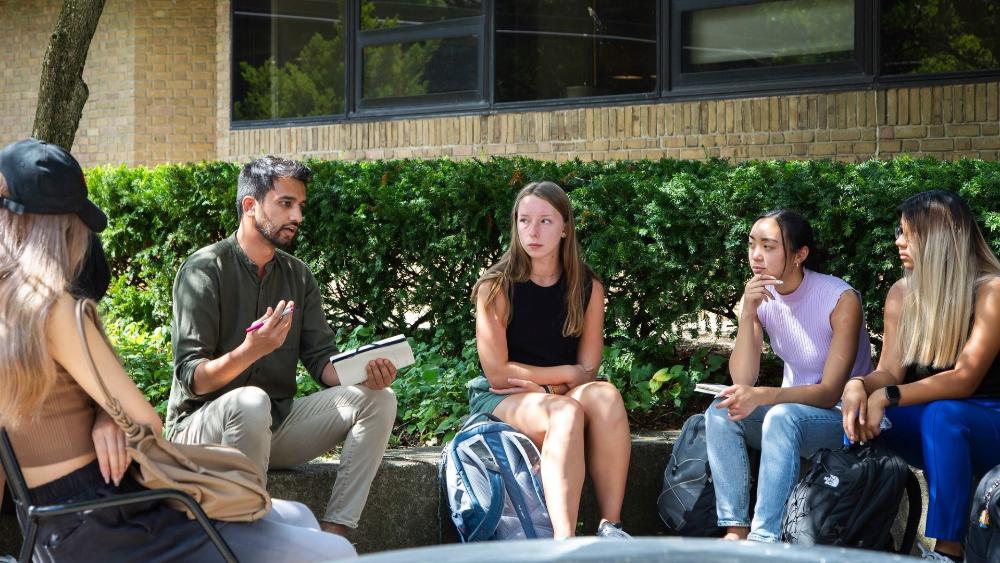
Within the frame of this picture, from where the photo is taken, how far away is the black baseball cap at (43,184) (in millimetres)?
3139

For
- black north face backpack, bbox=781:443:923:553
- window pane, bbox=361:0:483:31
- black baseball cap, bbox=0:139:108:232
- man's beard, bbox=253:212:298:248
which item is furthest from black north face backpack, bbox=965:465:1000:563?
window pane, bbox=361:0:483:31

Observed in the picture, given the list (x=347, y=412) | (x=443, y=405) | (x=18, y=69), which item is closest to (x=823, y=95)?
(x=443, y=405)

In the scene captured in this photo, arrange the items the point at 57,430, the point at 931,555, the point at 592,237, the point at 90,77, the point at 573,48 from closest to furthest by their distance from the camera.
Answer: the point at 57,430 < the point at 931,555 < the point at 592,237 < the point at 573,48 < the point at 90,77

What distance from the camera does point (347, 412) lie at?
14.7ft

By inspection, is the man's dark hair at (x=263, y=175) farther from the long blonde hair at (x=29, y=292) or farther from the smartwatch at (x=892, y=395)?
the smartwatch at (x=892, y=395)

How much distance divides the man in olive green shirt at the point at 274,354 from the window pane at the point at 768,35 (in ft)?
19.3

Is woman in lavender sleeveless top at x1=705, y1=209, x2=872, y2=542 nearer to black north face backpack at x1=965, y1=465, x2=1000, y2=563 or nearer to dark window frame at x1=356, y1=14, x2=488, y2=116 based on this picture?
black north face backpack at x1=965, y1=465, x2=1000, y2=563

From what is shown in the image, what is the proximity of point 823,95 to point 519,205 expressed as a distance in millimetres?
4836

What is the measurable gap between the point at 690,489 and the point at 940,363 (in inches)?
42.9

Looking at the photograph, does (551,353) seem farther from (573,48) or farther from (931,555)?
(573,48)

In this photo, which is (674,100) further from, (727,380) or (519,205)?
(519,205)

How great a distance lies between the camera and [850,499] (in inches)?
173

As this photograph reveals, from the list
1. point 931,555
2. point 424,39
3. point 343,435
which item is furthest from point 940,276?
point 424,39

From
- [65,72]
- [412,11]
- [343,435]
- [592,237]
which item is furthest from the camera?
[412,11]
